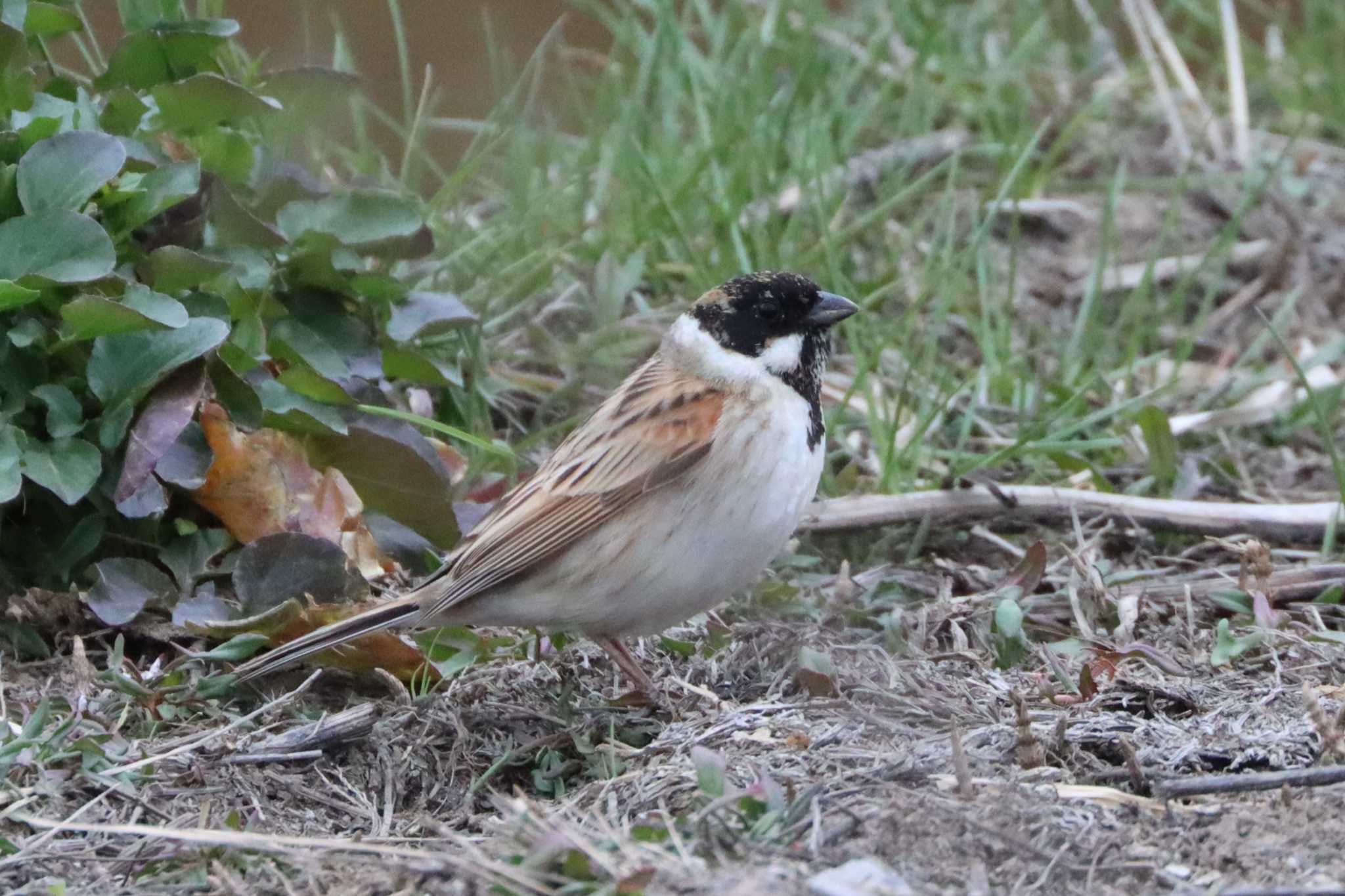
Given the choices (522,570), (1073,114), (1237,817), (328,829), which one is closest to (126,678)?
(328,829)

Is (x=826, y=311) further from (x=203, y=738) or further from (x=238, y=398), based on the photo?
(x=203, y=738)

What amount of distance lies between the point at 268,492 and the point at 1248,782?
260cm

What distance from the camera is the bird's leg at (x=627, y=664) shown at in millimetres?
4098

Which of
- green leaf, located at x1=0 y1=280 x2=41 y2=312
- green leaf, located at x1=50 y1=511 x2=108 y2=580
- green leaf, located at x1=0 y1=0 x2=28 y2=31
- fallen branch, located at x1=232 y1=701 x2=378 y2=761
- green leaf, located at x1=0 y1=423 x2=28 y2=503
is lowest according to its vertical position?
fallen branch, located at x1=232 y1=701 x2=378 y2=761

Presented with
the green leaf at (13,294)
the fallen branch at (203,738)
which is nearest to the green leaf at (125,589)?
the fallen branch at (203,738)

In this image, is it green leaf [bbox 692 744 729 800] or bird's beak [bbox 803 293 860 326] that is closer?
green leaf [bbox 692 744 729 800]

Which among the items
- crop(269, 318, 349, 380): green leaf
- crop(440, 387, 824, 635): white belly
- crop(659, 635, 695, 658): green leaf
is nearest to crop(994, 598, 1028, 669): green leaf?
crop(440, 387, 824, 635): white belly

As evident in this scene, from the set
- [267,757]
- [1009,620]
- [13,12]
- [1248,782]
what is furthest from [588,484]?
[13,12]

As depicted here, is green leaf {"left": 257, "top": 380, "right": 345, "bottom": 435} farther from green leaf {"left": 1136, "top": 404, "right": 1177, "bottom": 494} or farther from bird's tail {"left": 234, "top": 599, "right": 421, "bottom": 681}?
green leaf {"left": 1136, "top": 404, "right": 1177, "bottom": 494}

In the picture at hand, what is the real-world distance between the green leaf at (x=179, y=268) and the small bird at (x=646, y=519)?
3.12 ft

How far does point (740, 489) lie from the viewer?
399 centimetres

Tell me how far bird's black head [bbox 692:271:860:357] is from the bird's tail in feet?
3.61

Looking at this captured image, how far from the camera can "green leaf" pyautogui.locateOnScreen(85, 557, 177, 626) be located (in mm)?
4199

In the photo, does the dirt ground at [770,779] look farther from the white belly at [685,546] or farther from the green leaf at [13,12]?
the green leaf at [13,12]
